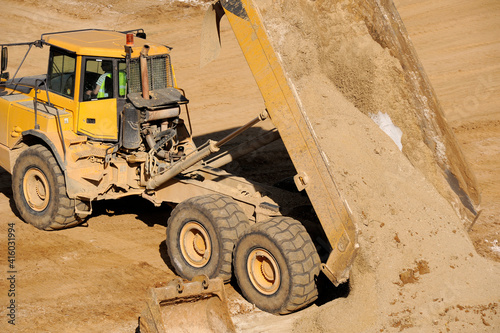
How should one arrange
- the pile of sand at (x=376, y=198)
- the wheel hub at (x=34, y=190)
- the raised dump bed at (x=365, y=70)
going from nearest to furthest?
the pile of sand at (x=376, y=198), the raised dump bed at (x=365, y=70), the wheel hub at (x=34, y=190)

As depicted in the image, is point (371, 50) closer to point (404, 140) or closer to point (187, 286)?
point (404, 140)

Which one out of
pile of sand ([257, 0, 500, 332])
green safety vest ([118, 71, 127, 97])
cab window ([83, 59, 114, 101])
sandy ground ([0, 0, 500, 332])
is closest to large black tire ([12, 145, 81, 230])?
sandy ground ([0, 0, 500, 332])

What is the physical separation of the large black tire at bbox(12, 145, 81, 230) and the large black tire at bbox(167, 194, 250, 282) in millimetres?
1740

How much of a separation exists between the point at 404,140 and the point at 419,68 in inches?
45.6

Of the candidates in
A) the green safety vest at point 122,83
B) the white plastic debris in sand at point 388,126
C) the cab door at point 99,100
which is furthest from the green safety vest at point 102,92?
the white plastic debris in sand at point 388,126

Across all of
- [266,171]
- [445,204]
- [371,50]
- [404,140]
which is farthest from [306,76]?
[266,171]

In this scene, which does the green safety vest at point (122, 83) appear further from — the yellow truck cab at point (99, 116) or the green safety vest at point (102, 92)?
the green safety vest at point (102, 92)

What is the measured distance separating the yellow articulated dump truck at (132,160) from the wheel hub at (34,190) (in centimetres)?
1

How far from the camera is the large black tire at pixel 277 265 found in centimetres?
581

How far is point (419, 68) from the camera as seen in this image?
7.55 meters

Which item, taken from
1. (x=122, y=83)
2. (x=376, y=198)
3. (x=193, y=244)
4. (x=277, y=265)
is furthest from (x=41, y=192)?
(x=376, y=198)

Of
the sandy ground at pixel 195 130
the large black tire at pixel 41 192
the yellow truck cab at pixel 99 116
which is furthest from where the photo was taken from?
the large black tire at pixel 41 192

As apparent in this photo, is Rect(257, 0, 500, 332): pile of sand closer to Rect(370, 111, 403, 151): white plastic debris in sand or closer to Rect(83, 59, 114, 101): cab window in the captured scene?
Rect(370, 111, 403, 151): white plastic debris in sand

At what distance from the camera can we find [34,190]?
26.8ft
